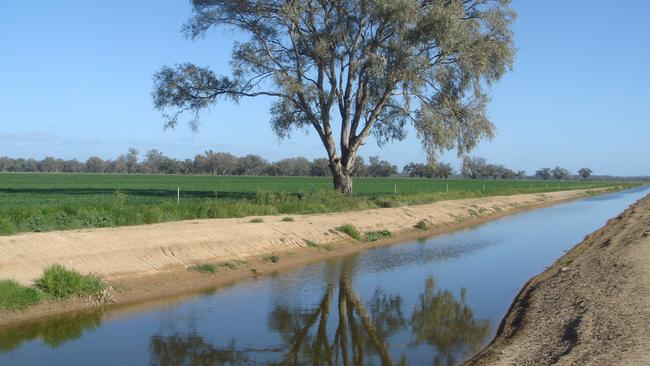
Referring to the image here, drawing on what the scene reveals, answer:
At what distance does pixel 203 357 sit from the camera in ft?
31.1

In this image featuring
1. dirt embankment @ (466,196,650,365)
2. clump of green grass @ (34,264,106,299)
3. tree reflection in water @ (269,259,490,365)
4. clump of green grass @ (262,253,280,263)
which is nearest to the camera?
dirt embankment @ (466,196,650,365)

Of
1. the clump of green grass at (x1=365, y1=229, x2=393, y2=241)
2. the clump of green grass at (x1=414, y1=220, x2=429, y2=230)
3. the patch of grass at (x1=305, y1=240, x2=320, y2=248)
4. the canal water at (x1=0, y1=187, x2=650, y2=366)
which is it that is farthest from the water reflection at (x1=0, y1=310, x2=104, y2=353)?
the clump of green grass at (x1=414, y1=220, x2=429, y2=230)

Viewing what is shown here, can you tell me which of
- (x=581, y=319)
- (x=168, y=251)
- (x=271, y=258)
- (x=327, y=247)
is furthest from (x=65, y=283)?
(x=327, y=247)

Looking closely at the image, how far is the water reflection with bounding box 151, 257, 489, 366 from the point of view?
9.51 m

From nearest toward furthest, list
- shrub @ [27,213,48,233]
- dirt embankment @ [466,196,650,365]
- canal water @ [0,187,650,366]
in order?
dirt embankment @ [466,196,650,365]
canal water @ [0,187,650,366]
shrub @ [27,213,48,233]

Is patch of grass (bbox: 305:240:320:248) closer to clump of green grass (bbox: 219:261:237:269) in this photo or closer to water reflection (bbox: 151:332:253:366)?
clump of green grass (bbox: 219:261:237:269)

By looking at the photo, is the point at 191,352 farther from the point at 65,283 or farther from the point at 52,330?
the point at 65,283

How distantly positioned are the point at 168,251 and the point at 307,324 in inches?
256

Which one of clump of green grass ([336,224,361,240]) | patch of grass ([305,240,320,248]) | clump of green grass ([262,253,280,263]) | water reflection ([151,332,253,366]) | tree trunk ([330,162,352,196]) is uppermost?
tree trunk ([330,162,352,196])

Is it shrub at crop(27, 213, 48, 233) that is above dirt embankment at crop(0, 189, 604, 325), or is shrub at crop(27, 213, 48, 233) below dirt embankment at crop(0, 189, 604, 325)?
above

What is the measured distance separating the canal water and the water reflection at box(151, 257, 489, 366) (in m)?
0.02

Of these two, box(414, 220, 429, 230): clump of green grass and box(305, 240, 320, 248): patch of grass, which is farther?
box(414, 220, 429, 230): clump of green grass

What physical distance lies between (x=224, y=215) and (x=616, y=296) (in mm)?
16395

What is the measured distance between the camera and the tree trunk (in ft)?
119
